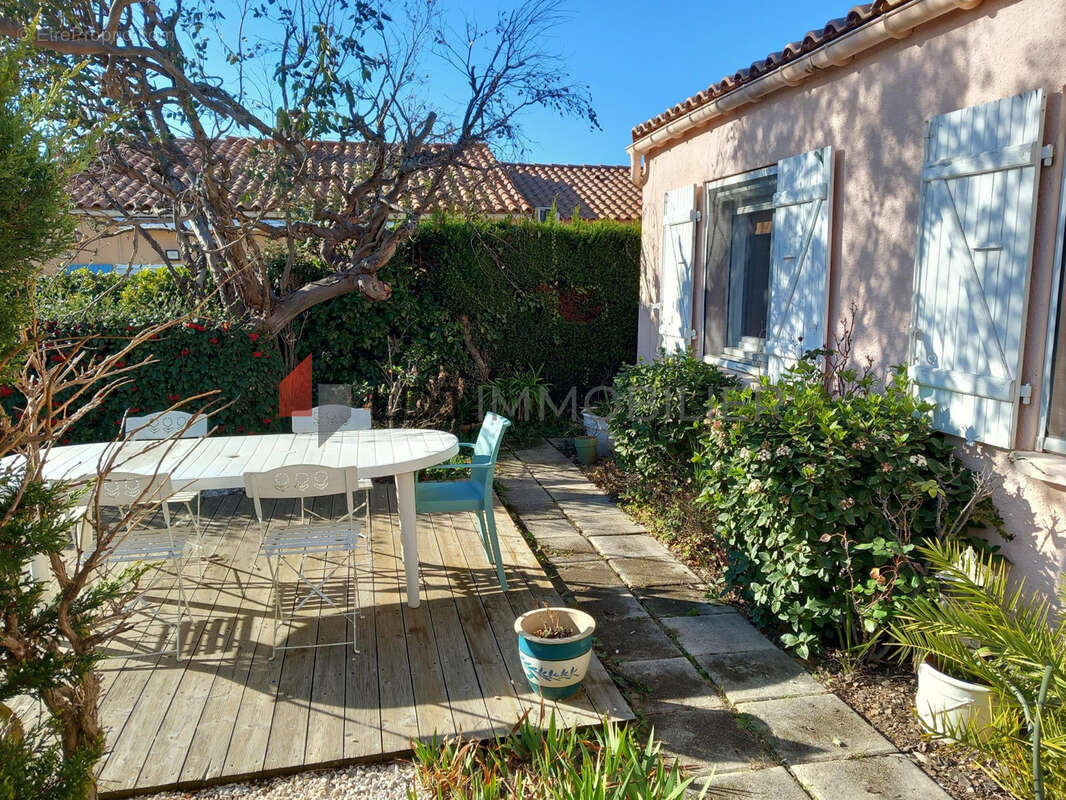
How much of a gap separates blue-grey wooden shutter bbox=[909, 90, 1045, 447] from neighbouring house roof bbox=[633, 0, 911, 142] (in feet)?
2.57

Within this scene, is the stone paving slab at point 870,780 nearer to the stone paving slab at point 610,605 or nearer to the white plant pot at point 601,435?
the stone paving slab at point 610,605

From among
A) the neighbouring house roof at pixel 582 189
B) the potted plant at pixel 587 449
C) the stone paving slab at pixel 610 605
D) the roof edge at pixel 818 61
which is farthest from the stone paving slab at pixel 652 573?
the neighbouring house roof at pixel 582 189

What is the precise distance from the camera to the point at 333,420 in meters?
5.27

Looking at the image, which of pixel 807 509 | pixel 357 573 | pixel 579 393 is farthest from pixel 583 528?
pixel 579 393

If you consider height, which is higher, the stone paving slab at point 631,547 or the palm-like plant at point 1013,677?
the palm-like plant at point 1013,677

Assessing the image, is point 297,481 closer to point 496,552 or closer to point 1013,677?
point 496,552

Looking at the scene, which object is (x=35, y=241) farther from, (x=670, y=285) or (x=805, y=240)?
(x=670, y=285)

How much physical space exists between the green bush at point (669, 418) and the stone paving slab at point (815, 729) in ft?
8.10

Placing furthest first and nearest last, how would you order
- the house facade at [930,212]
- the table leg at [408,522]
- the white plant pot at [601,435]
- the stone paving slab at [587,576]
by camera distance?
the white plant pot at [601,435] < the stone paving slab at [587,576] < the table leg at [408,522] < the house facade at [930,212]

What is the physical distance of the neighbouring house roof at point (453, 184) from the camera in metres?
6.98

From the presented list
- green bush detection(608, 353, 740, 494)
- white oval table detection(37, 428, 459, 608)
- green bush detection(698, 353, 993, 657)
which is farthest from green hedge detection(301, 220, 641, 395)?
green bush detection(698, 353, 993, 657)

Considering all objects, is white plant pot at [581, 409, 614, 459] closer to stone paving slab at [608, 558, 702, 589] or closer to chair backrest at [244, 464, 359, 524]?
stone paving slab at [608, 558, 702, 589]

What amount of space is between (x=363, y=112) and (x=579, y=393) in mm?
4563

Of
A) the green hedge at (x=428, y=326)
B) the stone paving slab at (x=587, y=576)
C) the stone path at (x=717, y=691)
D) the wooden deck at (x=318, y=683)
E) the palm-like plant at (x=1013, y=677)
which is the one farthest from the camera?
the green hedge at (x=428, y=326)
